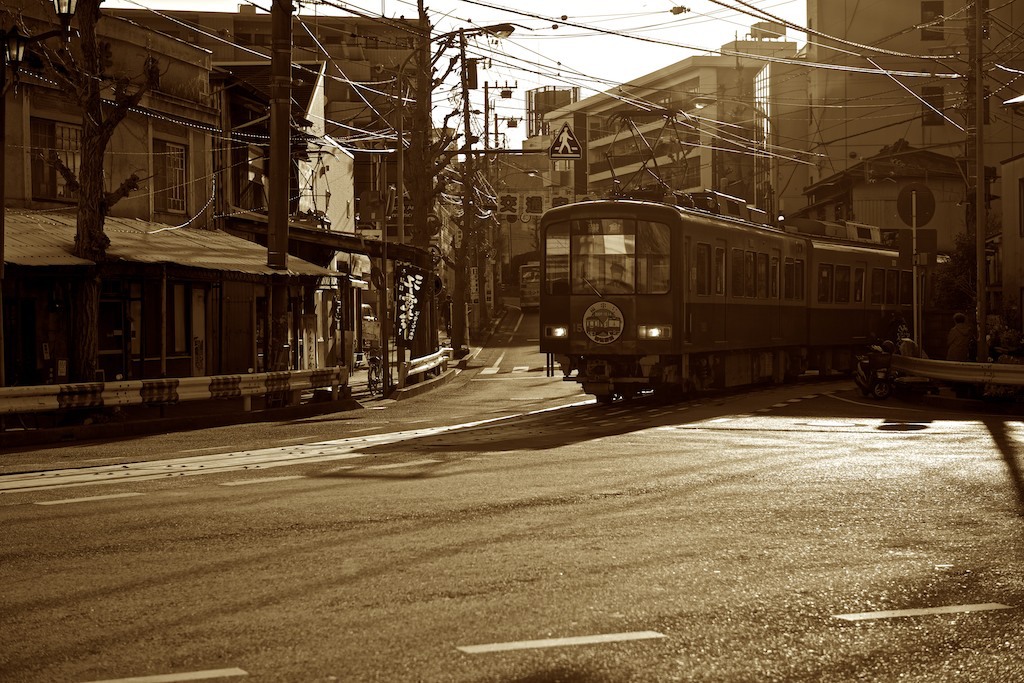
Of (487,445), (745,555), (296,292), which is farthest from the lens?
(296,292)

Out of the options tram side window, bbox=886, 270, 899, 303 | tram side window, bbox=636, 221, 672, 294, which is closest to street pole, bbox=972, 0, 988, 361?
tram side window, bbox=636, 221, 672, 294

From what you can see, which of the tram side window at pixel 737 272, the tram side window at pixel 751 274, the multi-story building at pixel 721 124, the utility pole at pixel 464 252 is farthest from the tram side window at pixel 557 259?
the multi-story building at pixel 721 124

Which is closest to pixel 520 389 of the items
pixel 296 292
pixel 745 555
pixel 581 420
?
pixel 296 292

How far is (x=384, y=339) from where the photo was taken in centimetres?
2708

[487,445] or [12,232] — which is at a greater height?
[12,232]

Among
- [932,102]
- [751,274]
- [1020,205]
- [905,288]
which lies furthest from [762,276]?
[932,102]

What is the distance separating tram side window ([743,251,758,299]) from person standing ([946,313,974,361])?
401 cm

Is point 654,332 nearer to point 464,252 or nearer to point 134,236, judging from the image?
point 134,236

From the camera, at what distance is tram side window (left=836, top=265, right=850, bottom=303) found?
1169 inches

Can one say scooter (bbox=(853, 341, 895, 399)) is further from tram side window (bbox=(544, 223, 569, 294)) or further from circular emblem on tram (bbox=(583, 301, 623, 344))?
tram side window (bbox=(544, 223, 569, 294))

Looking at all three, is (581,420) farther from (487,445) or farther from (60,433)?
(60,433)

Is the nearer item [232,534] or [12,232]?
[232,534]

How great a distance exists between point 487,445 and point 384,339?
44.8ft

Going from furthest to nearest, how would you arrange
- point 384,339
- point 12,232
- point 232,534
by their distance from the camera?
point 384,339
point 12,232
point 232,534
